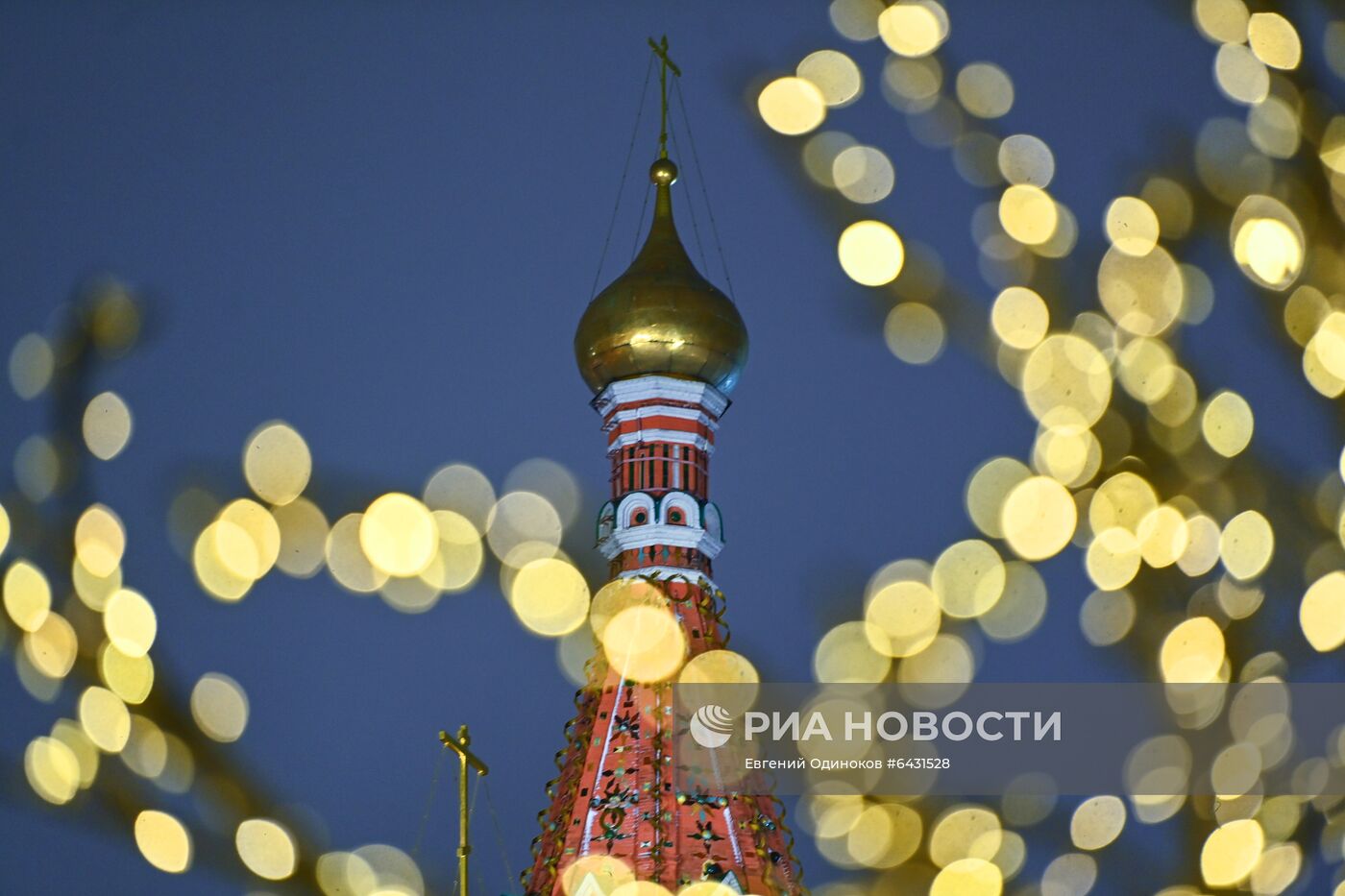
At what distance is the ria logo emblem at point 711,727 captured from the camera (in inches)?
407

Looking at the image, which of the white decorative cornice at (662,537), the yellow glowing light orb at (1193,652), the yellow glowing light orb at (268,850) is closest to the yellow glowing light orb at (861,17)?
the yellow glowing light orb at (1193,652)

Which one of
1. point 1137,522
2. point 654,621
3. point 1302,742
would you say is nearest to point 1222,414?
point 1137,522

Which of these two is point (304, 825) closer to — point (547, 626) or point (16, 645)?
point (16, 645)

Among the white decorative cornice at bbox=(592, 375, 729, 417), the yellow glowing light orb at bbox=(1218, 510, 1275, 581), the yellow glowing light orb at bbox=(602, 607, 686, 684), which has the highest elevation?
the white decorative cornice at bbox=(592, 375, 729, 417)

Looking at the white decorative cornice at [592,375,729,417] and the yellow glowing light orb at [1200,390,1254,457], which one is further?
the white decorative cornice at [592,375,729,417]

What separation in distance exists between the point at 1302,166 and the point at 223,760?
43.7 inches

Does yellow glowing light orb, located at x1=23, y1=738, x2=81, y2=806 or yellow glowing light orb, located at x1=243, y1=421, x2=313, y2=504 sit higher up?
yellow glowing light orb, located at x1=243, y1=421, x2=313, y2=504

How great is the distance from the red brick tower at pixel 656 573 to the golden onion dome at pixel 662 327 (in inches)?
0.4

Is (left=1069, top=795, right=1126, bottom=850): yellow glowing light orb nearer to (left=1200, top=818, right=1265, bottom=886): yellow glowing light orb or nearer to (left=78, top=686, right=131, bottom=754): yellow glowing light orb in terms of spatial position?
(left=1200, top=818, right=1265, bottom=886): yellow glowing light orb

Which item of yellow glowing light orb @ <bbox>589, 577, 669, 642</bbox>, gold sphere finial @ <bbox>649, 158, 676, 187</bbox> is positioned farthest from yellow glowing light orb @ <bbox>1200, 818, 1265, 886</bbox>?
gold sphere finial @ <bbox>649, 158, 676, 187</bbox>

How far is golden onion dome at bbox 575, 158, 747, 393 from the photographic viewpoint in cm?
1178

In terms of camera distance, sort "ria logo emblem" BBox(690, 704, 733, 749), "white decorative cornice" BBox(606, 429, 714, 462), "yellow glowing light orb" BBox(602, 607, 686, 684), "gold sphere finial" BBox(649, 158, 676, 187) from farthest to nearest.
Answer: "gold sphere finial" BBox(649, 158, 676, 187), "white decorative cornice" BBox(606, 429, 714, 462), "yellow glowing light orb" BBox(602, 607, 686, 684), "ria logo emblem" BBox(690, 704, 733, 749)

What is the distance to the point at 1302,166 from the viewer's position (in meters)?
1.35

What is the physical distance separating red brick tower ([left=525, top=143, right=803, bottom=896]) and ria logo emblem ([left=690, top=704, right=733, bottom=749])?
0.23 metres
